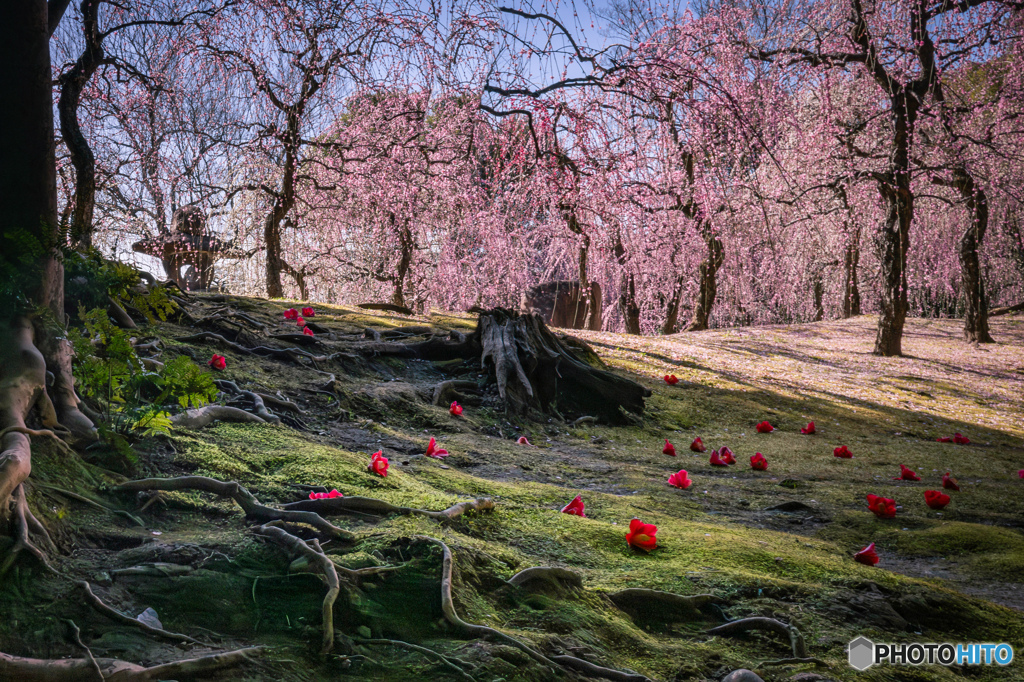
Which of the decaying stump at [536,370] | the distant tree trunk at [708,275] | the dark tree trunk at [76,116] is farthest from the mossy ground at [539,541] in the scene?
the distant tree trunk at [708,275]

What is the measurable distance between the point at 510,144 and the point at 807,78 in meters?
5.44

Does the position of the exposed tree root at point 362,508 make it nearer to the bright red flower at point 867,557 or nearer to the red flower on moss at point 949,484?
the bright red flower at point 867,557

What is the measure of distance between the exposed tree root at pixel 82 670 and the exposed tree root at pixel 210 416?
1979 millimetres

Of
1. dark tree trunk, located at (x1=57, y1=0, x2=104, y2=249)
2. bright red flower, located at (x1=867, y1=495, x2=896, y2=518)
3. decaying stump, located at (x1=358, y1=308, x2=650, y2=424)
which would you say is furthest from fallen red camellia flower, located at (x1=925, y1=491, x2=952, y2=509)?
dark tree trunk, located at (x1=57, y1=0, x2=104, y2=249)

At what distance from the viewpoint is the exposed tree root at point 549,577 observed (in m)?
2.19

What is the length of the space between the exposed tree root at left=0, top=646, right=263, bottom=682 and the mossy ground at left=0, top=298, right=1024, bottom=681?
10cm

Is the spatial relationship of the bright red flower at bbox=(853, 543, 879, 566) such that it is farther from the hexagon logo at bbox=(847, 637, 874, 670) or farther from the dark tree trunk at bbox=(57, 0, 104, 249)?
the dark tree trunk at bbox=(57, 0, 104, 249)

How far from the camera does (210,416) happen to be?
12.1 feet

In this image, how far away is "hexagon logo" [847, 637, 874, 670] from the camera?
205cm

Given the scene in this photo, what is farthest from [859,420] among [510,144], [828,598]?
[828,598]

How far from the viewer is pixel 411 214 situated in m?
11.9

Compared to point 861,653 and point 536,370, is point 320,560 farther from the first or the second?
point 536,370

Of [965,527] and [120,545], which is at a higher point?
[120,545]

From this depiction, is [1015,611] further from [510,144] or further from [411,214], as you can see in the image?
[411,214]
